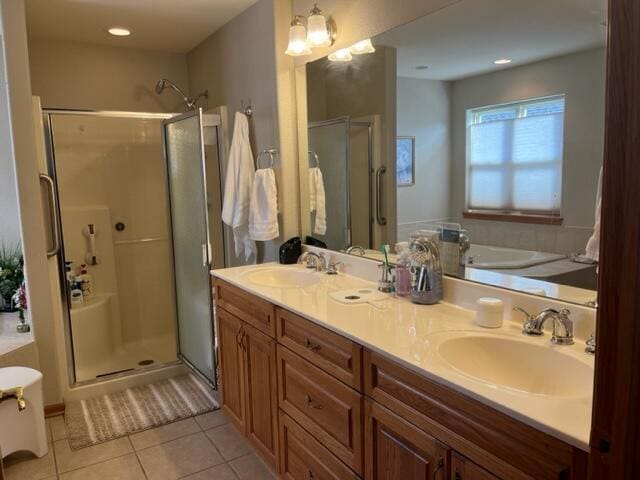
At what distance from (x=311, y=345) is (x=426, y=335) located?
1.54 feet

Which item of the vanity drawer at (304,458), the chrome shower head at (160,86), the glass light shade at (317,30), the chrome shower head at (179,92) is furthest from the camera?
the chrome shower head at (160,86)

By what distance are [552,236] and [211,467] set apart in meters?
1.91

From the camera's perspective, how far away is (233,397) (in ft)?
8.46

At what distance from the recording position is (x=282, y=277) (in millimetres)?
2660

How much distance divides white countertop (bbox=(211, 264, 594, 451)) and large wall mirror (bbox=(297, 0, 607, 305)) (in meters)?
0.22

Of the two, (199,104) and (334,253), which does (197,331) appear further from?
(199,104)

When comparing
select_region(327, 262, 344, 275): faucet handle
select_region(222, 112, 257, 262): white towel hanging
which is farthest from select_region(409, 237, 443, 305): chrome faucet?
select_region(222, 112, 257, 262): white towel hanging

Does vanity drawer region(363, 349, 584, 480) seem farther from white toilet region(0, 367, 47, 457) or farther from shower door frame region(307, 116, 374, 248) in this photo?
white toilet region(0, 367, 47, 457)

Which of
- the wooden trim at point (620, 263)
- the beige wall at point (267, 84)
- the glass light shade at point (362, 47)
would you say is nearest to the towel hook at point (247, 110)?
the beige wall at point (267, 84)

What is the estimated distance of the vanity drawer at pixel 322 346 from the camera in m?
1.58

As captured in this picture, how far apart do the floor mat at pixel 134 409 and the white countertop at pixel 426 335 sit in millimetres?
1085

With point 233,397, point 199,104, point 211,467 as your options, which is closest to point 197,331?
point 233,397

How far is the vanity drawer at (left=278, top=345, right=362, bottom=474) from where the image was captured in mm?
1603

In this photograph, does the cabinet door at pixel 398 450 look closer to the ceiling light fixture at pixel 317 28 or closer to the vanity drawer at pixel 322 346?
the vanity drawer at pixel 322 346
